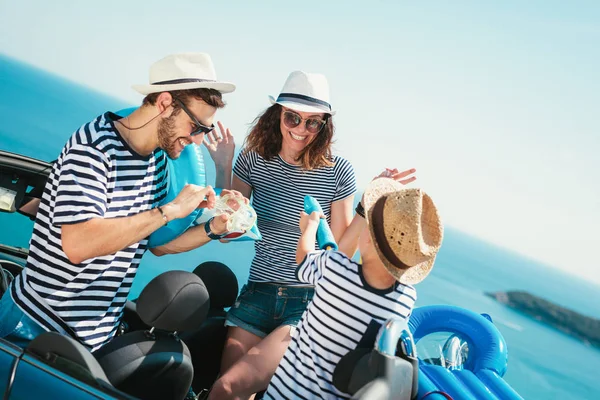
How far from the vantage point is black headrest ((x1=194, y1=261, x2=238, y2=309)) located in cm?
232

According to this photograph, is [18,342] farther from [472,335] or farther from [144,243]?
[472,335]

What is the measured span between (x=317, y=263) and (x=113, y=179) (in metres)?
0.73

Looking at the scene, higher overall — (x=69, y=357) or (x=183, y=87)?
(x=183, y=87)

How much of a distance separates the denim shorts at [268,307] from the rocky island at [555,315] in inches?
1117

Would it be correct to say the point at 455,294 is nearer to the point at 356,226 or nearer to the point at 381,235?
the point at 356,226

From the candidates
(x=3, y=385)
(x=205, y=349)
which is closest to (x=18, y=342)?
(x=3, y=385)

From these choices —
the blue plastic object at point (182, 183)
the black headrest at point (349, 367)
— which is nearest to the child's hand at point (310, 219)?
the blue plastic object at point (182, 183)

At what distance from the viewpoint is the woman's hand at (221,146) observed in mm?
2645

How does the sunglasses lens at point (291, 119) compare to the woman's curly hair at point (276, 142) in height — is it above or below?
above

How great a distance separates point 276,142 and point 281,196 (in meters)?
0.28

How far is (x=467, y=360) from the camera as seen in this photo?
7.59ft

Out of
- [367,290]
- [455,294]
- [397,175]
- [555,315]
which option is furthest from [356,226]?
[555,315]

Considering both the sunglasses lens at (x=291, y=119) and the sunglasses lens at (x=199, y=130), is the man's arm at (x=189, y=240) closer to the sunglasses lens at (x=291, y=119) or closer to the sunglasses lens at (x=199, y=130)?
the sunglasses lens at (x=199, y=130)

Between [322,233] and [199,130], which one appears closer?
[199,130]
